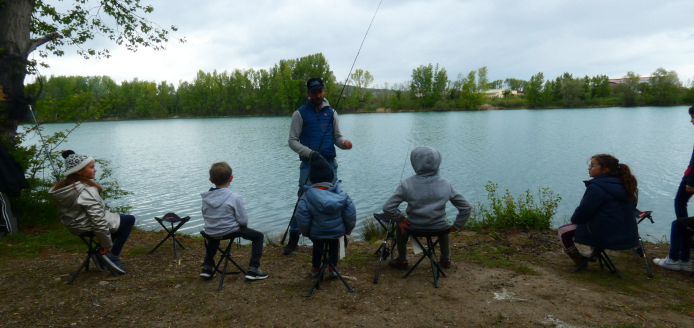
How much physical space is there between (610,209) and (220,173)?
3.89 metres

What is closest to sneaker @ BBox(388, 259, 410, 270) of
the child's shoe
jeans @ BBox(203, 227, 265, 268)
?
the child's shoe

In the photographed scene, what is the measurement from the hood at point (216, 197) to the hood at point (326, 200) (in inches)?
34.1

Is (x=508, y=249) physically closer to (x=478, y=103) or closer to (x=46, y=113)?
(x=46, y=113)

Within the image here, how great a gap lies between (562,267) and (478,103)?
79.9 metres

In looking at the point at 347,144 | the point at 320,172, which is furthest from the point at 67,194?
the point at 347,144

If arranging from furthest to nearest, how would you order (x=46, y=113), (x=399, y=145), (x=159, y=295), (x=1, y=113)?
(x=399, y=145)
(x=46, y=113)
(x=1, y=113)
(x=159, y=295)

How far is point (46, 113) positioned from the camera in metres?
6.21

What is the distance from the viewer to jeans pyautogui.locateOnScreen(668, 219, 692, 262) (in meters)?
3.73

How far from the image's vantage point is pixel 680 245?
375cm

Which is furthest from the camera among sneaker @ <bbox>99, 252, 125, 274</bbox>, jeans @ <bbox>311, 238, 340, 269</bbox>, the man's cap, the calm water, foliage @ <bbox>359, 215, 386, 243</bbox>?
the calm water

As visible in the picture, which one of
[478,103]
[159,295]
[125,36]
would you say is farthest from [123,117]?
[159,295]

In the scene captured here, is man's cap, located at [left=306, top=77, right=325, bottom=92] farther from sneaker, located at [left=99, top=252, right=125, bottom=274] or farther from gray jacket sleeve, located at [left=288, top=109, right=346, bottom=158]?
sneaker, located at [left=99, top=252, right=125, bottom=274]

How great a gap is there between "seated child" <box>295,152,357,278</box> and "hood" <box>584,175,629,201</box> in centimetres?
251

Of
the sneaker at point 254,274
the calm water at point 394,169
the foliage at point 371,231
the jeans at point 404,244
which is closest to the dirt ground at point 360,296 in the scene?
the sneaker at point 254,274
